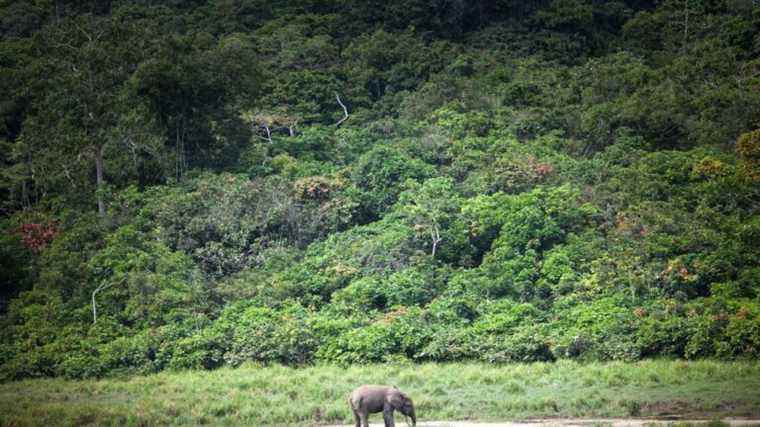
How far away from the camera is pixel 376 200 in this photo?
109 ft

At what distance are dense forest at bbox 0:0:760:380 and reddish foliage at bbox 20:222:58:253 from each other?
0.23ft

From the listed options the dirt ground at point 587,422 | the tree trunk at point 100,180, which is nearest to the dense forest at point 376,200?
the tree trunk at point 100,180

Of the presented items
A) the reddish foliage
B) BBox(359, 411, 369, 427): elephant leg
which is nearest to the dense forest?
the reddish foliage

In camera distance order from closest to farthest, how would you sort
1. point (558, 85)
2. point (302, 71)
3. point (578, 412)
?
1. point (578, 412)
2. point (558, 85)
3. point (302, 71)

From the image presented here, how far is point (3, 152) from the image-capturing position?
3825cm

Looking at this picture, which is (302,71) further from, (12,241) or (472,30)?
(12,241)

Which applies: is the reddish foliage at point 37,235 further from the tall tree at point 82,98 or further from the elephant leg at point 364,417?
the elephant leg at point 364,417

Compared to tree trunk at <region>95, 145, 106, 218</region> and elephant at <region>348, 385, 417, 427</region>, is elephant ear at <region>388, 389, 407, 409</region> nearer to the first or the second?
elephant at <region>348, 385, 417, 427</region>

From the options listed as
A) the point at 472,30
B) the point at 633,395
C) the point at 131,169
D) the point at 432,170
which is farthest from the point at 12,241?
the point at 472,30

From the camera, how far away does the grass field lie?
1983 centimetres

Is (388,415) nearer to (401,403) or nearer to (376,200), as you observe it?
(401,403)

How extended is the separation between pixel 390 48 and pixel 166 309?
21655 mm

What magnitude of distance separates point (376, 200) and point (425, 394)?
12.6 m

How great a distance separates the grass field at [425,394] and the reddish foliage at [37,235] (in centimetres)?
782
